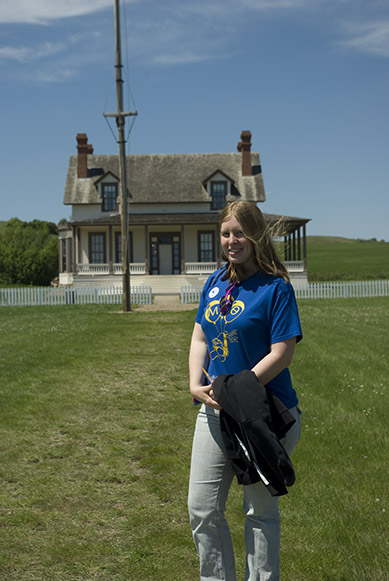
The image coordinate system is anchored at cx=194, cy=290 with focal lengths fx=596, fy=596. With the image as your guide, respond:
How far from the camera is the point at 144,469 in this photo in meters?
6.03

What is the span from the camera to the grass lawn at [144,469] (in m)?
4.18

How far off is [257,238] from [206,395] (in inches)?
34.6

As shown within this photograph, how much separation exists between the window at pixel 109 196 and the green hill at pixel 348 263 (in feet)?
74.4

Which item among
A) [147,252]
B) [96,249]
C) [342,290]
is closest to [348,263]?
[96,249]

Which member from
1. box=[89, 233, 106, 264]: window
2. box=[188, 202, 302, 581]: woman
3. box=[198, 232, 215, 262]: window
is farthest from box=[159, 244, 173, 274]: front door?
box=[188, 202, 302, 581]: woman

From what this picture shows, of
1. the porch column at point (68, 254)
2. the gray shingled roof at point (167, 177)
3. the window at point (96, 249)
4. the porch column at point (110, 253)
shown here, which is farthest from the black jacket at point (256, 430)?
the porch column at point (68, 254)

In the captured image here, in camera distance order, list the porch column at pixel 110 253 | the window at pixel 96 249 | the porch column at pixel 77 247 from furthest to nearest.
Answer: the window at pixel 96 249 < the porch column at pixel 77 247 < the porch column at pixel 110 253

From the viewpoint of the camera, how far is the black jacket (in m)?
2.93

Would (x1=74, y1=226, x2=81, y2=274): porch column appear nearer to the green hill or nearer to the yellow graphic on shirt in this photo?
the green hill

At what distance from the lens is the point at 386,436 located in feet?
22.2

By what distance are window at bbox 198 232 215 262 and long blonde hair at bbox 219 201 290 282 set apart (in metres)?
38.2

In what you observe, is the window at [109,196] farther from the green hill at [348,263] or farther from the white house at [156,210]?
the green hill at [348,263]

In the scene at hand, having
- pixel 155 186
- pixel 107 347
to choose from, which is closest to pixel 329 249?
pixel 155 186

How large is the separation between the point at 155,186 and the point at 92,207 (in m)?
4.82
